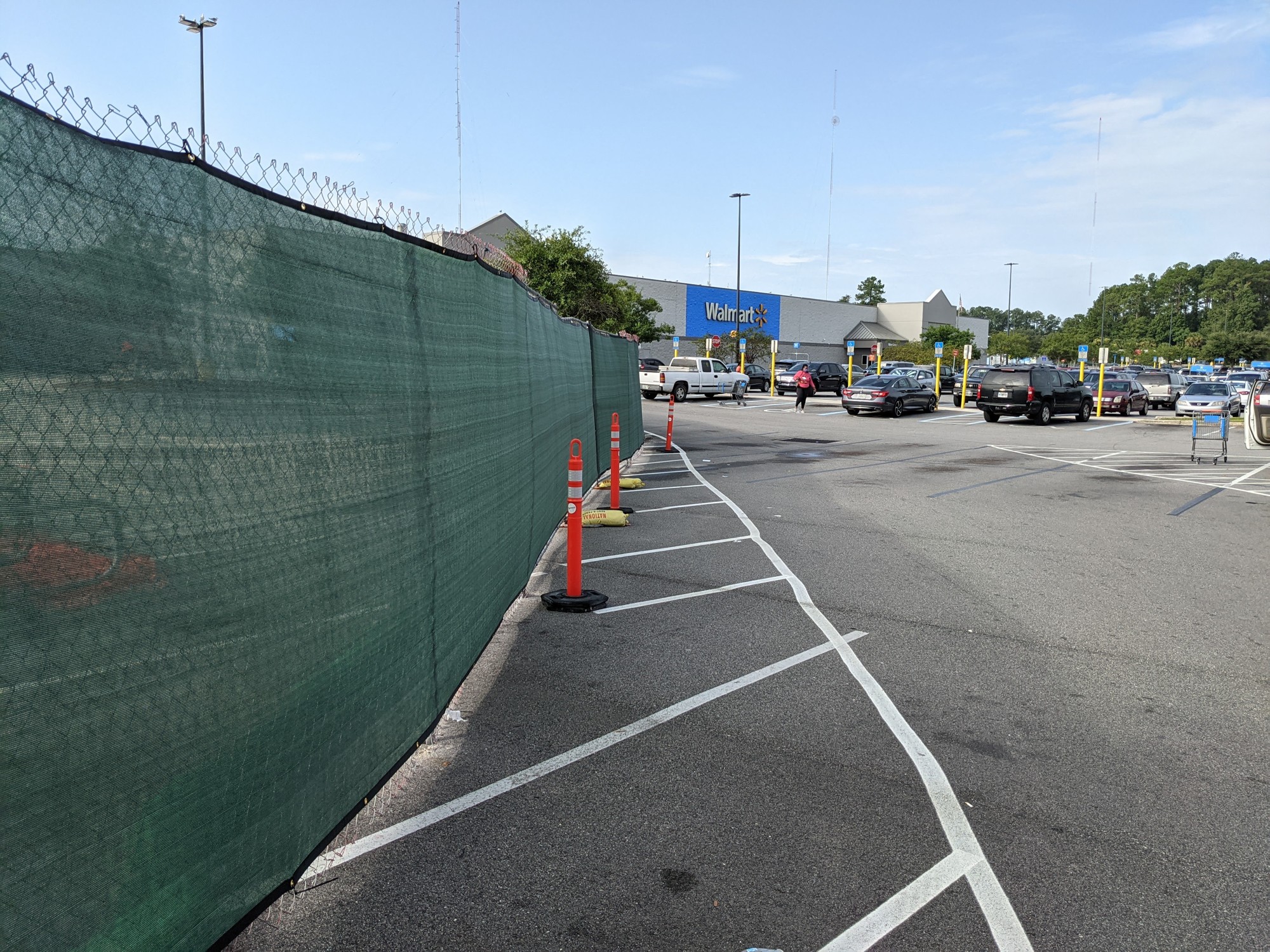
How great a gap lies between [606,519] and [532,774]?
21.5 ft

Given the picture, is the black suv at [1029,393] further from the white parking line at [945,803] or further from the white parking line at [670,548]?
the white parking line at [945,803]

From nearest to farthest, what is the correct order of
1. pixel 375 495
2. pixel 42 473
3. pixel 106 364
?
pixel 42 473, pixel 106 364, pixel 375 495

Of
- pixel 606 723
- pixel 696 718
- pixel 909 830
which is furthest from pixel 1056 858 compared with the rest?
pixel 606 723

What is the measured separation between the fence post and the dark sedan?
93.9ft

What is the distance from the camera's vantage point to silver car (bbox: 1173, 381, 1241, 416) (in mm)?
32375

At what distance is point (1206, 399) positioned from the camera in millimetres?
33031

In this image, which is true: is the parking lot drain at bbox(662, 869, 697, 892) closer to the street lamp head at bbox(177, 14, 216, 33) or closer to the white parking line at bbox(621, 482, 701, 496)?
the white parking line at bbox(621, 482, 701, 496)

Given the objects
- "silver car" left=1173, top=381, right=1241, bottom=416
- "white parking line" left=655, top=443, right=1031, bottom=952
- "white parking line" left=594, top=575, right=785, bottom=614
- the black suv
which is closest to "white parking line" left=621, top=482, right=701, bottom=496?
"white parking line" left=594, top=575, right=785, bottom=614

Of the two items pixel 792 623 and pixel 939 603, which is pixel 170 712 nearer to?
pixel 792 623

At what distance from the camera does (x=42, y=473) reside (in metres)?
2.02

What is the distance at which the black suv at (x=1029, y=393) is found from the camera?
3125 centimetres

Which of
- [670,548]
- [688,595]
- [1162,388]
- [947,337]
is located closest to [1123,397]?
[1162,388]

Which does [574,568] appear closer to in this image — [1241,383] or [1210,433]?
[1210,433]

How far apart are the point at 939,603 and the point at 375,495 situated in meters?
5.26
